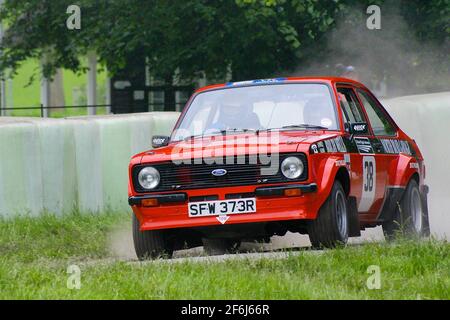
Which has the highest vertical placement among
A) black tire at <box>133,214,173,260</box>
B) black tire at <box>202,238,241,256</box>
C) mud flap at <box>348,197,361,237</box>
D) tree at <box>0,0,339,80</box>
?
tree at <box>0,0,339,80</box>

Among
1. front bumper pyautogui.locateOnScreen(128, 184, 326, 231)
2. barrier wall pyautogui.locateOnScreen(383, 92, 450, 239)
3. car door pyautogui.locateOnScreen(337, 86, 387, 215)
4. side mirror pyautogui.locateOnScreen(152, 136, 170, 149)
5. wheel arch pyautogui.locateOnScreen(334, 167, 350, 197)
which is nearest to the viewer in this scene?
front bumper pyautogui.locateOnScreen(128, 184, 326, 231)

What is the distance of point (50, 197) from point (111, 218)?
2.32ft

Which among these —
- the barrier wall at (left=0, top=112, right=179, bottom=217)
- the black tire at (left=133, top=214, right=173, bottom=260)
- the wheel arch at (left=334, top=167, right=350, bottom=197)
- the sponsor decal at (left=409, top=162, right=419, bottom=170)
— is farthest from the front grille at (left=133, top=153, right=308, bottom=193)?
the barrier wall at (left=0, top=112, right=179, bottom=217)

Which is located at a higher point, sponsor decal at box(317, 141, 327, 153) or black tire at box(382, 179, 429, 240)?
sponsor decal at box(317, 141, 327, 153)

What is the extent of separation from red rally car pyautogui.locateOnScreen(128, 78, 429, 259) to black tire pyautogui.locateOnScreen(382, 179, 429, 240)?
0.02 metres

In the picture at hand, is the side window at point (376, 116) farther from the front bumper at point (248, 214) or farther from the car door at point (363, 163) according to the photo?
the front bumper at point (248, 214)

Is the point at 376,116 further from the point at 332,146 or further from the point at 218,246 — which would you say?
the point at 218,246

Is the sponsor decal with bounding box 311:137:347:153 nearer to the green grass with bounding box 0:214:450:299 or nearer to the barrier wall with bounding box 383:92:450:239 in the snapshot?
the green grass with bounding box 0:214:450:299

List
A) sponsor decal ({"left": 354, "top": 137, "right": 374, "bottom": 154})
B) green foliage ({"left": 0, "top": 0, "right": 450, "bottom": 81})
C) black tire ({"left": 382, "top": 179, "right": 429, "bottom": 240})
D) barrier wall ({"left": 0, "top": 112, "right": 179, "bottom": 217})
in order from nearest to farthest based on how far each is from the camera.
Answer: sponsor decal ({"left": 354, "top": 137, "right": 374, "bottom": 154}) → black tire ({"left": 382, "top": 179, "right": 429, "bottom": 240}) → barrier wall ({"left": 0, "top": 112, "right": 179, "bottom": 217}) → green foliage ({"left": 0, "top": 0, "right": 450, "bottom": 81})

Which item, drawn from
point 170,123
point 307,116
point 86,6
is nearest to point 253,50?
point 86,6

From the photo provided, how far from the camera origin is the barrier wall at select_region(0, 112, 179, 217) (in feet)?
44.1

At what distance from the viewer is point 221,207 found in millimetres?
10250

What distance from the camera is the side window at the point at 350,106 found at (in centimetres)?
1145
